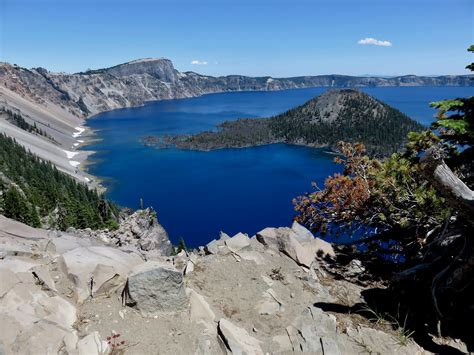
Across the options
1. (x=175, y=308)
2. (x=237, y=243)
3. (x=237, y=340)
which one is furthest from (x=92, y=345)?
(x=237, y=243)

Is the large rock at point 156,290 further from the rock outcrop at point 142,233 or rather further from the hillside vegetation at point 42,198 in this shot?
the hillside vegetation at point 42,198

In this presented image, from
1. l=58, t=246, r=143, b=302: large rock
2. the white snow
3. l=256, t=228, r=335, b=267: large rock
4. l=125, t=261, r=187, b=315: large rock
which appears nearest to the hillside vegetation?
the white snow

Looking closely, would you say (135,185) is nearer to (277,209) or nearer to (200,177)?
(200,177)

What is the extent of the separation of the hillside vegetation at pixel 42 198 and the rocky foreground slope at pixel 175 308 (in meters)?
57.4

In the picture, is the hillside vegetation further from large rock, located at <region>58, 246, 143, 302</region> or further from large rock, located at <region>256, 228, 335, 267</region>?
large rock, located at <region>256, 228, 335, 267</region>

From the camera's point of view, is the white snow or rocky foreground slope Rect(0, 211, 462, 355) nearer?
rocky foreground slope Rect(0, 211, 462, 355)

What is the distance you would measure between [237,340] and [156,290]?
3.17m

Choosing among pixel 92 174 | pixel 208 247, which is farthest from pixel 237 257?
pixel 92 174

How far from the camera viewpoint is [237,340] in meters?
→ 11.0

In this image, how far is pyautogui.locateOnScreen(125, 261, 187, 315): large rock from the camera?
11.8m

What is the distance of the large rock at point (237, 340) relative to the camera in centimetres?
1069

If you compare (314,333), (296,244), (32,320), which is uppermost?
(32,320)

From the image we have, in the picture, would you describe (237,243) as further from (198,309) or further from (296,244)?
(198,309)

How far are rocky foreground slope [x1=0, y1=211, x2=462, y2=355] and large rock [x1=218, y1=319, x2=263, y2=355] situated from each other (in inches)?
1.4
